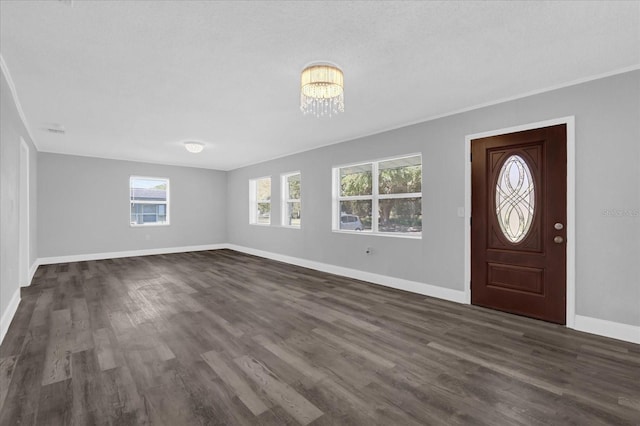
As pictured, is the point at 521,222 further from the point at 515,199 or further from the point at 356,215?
the point at 356,215

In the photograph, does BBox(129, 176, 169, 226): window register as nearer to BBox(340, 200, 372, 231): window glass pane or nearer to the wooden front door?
BBox(340, 200, 372, 231): window glass pane

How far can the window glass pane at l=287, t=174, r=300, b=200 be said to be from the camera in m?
6.81

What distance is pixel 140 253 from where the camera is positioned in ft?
25.7

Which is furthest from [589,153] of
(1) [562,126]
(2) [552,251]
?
(2) [552,251]

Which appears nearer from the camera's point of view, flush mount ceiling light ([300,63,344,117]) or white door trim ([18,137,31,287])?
flush mount ceiling light ([300,63,344,117])

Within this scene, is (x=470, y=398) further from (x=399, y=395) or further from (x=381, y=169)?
(x=381, y=169)

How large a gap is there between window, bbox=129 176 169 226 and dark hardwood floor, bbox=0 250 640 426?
4.08 metres

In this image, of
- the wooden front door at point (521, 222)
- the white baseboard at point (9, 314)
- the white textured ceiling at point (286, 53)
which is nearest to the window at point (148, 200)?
the white textured ceiling at point (286, 53)

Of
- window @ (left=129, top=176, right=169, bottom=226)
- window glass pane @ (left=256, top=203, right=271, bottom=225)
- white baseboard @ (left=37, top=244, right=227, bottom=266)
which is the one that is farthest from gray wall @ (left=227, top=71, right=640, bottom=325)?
window @ (left=129, top=176, right=169, bottom=226)

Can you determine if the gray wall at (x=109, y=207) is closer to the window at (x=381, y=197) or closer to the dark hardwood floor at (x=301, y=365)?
the dark hardwood floor at (x=301, y=365)

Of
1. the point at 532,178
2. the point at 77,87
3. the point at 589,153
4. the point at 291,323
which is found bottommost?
the point at 291,323

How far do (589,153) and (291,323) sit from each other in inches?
136

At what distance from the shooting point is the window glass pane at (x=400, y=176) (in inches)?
176

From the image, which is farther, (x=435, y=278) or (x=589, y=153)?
(x=435, y=278)
